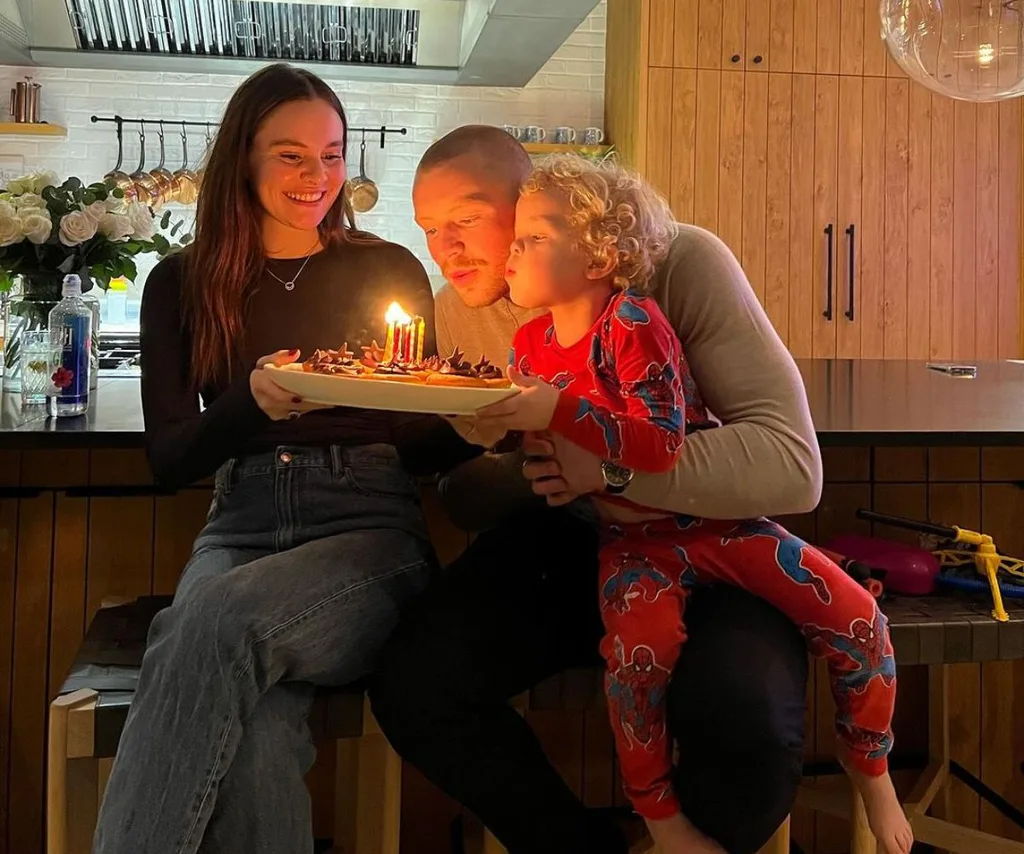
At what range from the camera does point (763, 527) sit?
119cm

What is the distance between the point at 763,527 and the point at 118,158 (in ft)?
13.5

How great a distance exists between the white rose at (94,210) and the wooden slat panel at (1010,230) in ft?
11.7

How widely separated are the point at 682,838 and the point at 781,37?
357 cm

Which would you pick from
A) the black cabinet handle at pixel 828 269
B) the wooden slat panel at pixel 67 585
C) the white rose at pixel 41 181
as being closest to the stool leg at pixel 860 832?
the wooden slat panel at pixel 67 585

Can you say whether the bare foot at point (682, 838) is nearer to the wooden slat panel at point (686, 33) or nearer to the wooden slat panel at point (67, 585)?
the wooden slat panel at point (67, 585)

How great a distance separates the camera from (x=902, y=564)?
1.44 meters

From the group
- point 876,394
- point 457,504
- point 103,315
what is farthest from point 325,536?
point 103,315

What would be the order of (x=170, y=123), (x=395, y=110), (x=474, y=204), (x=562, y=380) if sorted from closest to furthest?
(x=562, y=380) < (x=474, y=204) < (x=170, y=123) < (x=395, y=110)

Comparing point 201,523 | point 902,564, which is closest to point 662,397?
point 902,564

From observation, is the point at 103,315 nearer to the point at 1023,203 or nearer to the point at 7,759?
the point at 7,759

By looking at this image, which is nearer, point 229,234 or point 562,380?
point 562,380

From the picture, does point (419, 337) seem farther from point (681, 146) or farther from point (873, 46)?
point (873, 46)

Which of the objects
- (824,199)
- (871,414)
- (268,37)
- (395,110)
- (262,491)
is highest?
(268,37)

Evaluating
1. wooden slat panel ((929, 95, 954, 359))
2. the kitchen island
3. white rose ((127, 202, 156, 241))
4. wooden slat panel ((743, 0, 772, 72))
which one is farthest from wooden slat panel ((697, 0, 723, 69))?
white rose ((127, 202, 156, 241))
